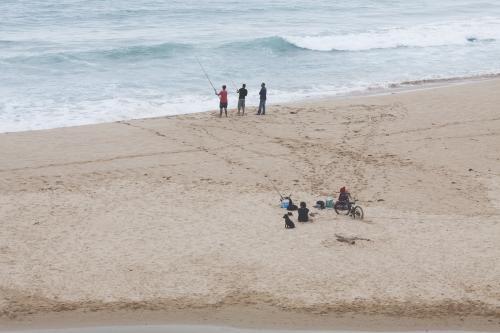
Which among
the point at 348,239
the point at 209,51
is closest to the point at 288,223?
the point at 348,239

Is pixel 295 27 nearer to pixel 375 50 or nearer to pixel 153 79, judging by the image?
pixel 375 50

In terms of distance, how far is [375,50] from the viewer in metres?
37.2

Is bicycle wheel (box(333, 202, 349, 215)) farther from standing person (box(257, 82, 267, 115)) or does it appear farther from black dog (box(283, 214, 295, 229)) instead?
standing person (box(257, 82, 267, 115))

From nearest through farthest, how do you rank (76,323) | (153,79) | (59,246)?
1. (76,323)
2. (59,246)
3. (153,79)

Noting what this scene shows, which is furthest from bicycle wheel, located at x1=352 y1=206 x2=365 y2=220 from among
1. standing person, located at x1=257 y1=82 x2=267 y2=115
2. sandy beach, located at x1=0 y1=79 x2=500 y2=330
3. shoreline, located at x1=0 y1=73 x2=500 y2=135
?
shoreline, located at x1=0 y1=73 x2=500 y2=135

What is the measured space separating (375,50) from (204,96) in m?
13.2

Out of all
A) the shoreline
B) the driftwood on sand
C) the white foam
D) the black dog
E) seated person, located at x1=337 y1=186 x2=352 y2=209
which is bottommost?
the driftwood on sand

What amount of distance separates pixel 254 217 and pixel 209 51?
2131 cm

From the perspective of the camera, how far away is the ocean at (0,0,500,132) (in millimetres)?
26547

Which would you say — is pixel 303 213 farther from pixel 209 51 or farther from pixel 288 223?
pixel 209 51

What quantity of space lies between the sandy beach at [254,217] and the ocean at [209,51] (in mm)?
3981

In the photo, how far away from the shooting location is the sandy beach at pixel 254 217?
12.3 metres

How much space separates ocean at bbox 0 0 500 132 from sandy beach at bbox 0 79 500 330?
13.1ft

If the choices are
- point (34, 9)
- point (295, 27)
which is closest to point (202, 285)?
point (295, 27)
